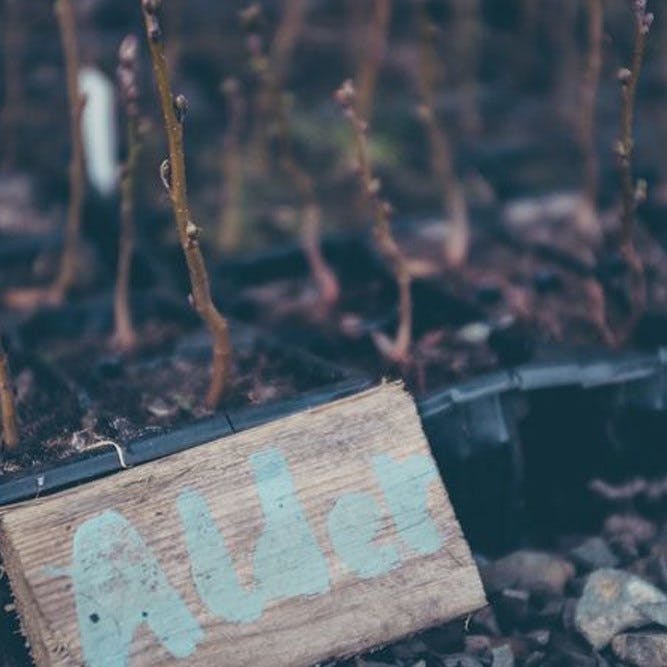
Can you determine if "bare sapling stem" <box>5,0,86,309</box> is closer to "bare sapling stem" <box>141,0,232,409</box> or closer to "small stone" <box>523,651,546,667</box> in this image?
"bare sapling stem" <box>141,0,232,409</box>

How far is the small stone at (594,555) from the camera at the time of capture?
6.27 feet

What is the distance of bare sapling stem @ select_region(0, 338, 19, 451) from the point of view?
5.76 ft

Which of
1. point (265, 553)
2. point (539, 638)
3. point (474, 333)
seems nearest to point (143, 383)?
point (265, 553)

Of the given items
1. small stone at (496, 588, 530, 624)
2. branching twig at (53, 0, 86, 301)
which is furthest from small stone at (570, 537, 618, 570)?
branching twig at (53, 0, 86, 301)

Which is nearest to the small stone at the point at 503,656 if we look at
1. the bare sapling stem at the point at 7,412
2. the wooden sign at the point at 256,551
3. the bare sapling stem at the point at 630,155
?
the wooden sign at the point at 256,551

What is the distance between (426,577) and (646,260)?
4.35 feet

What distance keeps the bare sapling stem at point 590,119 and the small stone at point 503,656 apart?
4.66ft

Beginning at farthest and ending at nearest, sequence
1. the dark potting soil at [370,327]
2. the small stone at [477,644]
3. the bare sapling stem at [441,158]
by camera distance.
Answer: the bare sapling stem at [441,158] → the dark potting soil at [370,327] → the small stone at [477,644]

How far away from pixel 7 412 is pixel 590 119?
1.68 m

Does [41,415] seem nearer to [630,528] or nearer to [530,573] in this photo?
[530,573]

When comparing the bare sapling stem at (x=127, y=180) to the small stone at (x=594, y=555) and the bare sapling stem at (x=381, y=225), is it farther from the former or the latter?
the small stone at (x=594, y=555)

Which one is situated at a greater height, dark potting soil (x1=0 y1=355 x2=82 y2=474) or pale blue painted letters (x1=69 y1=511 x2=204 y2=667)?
dark potting soil (x1=0 y1=355 x2=82 y2=474)

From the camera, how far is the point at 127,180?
2.11m

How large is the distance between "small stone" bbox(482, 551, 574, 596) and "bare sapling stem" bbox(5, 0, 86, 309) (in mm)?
1363
